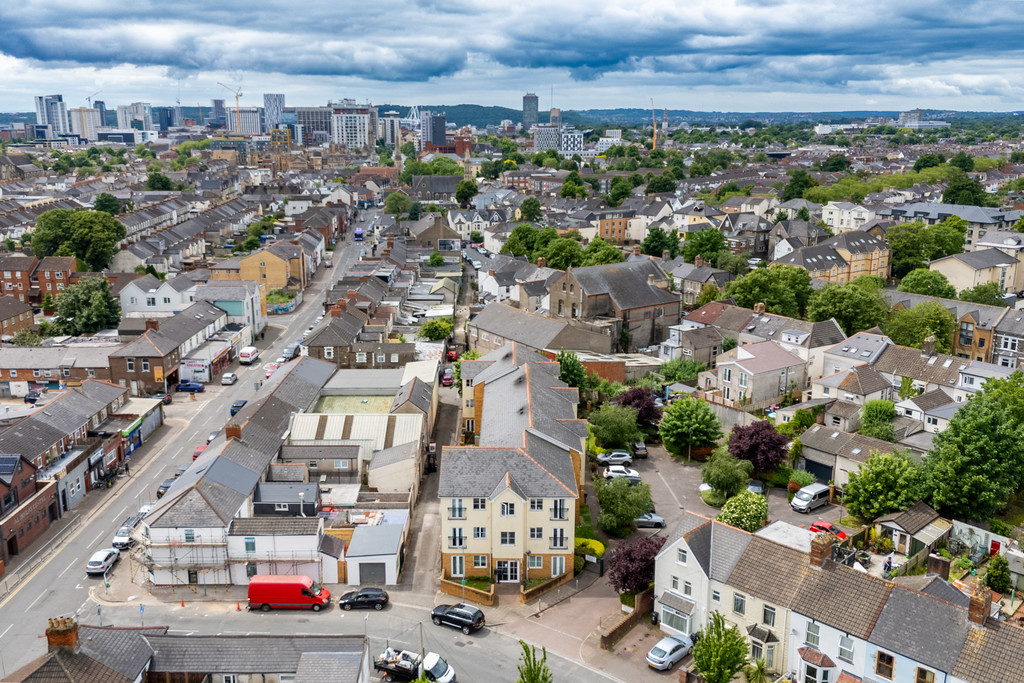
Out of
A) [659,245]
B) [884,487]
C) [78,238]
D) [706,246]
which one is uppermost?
[78,238]

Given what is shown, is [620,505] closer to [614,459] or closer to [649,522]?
[649,522]

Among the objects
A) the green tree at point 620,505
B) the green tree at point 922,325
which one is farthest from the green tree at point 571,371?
the green tree at point 922,325

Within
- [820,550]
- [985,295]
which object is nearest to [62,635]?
[820,550]

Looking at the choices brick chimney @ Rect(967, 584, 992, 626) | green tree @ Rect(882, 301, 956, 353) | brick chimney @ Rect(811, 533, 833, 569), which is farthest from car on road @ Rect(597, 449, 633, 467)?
green tree @ Rect(882, 301, 956, 353)

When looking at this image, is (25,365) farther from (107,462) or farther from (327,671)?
(327,671)

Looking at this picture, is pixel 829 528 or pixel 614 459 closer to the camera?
pixel 829 528

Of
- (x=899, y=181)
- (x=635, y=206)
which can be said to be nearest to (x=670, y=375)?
(x=635, y=206)
